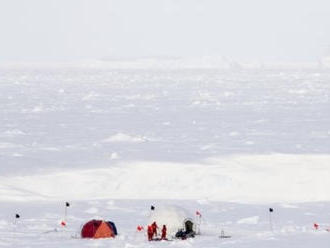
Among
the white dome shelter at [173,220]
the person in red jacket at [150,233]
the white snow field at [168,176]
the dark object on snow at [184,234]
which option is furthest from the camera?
the white snow field at [168,176]

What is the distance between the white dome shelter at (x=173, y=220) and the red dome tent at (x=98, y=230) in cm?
156

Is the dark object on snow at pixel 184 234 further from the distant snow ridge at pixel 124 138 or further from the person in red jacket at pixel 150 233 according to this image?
the distant snow ridge at pixel 124 138

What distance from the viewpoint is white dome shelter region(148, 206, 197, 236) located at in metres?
27.2

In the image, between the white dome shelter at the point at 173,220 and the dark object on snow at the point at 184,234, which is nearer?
the dark object on snow at the point at 184,234

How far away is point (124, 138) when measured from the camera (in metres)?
55.7

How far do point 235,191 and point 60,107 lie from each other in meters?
51.3

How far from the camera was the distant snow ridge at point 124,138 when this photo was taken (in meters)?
54.7

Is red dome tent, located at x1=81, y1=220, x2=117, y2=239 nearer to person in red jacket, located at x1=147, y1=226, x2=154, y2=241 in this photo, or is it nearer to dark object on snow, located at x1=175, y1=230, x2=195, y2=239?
person in red jacket, located at x1=147, y1=226, x2=154, y2=241

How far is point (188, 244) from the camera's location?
81.9ft

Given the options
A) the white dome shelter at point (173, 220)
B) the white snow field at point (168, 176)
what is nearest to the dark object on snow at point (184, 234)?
the white dome shelter at point (173, 220)

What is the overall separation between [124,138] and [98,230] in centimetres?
2884

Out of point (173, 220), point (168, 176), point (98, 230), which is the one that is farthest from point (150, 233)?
point (168, 176)

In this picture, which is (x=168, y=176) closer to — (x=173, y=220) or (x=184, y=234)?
(x=173, y=220)

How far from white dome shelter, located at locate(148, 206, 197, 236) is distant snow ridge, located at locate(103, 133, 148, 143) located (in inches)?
1045
